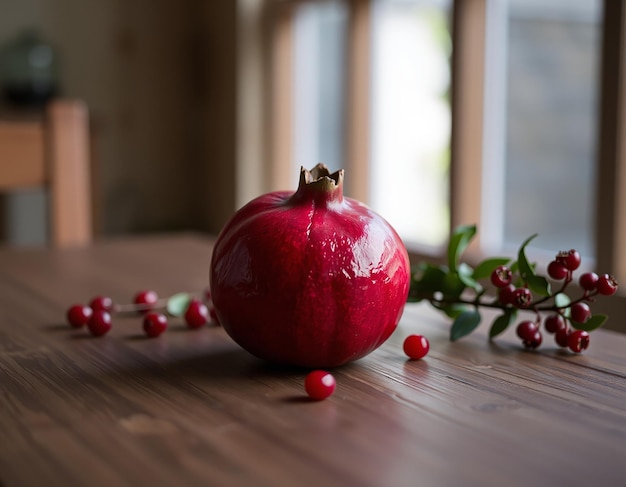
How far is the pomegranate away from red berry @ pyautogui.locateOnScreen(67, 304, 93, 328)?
218 millimetres

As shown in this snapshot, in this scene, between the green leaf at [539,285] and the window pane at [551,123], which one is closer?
the green leaf at [539,285]

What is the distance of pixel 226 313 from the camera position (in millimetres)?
660

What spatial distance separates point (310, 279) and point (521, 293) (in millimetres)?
220

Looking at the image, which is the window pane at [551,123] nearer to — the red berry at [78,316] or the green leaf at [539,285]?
the green leaf at [539,285]

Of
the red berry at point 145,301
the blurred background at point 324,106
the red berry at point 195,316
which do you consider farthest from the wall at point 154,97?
the red berry at point 195,316

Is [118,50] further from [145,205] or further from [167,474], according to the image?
[167,474]

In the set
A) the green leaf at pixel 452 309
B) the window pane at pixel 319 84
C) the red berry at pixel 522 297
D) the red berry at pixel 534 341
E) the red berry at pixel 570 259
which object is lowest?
the red berry at pixel 534 341

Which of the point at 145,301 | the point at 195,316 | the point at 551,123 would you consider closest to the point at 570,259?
the point at 195,316

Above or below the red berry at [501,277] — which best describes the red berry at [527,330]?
below

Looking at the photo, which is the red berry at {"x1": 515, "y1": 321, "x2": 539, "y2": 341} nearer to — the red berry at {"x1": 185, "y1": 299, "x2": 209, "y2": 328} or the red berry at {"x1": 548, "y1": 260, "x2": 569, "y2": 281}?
the red berry at {"x1": 548, "y1": 260, "x2": 569, "y2": 281}

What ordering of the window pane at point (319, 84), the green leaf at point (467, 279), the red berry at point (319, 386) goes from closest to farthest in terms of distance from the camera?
the red berry at point (319, 386) → the green leaf at point (467, 279) → the window pane at point (319, 84)

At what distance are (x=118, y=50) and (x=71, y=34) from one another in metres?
0.23

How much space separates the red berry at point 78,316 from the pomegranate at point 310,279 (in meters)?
0.22

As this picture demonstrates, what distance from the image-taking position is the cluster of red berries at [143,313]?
0.80 meters
